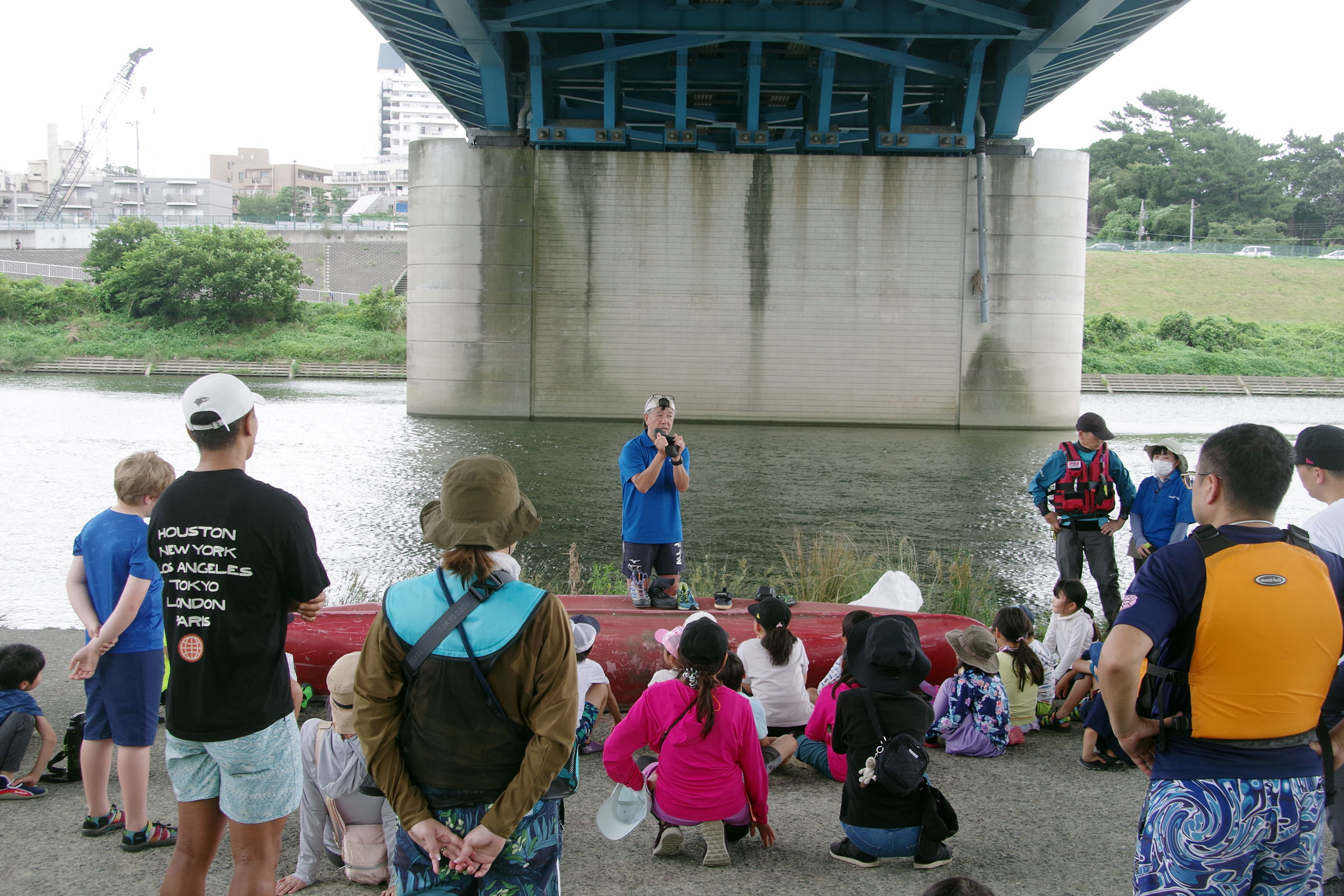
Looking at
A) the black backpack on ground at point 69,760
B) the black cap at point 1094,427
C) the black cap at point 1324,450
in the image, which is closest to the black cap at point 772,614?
the black cap at point 1324,450

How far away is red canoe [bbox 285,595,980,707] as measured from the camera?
5289 millimetres

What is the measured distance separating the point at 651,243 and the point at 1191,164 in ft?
229

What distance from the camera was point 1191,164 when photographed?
259 feet

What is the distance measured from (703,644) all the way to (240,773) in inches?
57.5

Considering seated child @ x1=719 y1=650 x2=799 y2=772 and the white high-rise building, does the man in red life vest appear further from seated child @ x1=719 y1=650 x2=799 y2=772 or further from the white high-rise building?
the white high-rise building

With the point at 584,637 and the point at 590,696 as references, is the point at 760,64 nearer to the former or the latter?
the point at 590,696

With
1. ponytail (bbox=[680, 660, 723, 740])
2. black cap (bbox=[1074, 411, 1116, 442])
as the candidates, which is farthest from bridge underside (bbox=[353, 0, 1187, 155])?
ponytail (bbox=[680, 660, 723, 740])

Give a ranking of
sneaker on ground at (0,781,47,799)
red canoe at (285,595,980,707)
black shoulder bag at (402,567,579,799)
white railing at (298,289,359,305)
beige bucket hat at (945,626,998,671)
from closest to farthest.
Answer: black shoulder bag at (402,567,579,799)
sneaker on ground at (0,781,47,799)
beige bucket hat at (945,626,998,671)
red canoe at (285,595,980,707)
white railing at (298,289,359,305)

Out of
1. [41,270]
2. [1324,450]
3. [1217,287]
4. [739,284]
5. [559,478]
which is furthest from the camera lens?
[41,270]

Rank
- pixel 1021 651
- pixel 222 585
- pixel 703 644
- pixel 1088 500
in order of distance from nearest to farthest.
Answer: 1. pixel 222 585
2. pixel 703 644
3. pixel 1021 651
4. pixel 1088 500

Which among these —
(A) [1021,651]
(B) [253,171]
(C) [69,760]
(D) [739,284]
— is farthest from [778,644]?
(B) [253,171]

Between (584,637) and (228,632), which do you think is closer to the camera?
(228,632)

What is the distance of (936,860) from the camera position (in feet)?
12.1

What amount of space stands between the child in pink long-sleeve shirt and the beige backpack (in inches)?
33.1
